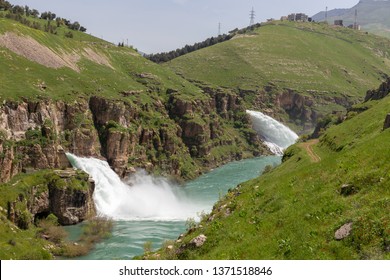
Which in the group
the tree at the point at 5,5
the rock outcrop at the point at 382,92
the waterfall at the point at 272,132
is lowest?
the waterfall at the point at 272,132

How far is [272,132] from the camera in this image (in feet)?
616

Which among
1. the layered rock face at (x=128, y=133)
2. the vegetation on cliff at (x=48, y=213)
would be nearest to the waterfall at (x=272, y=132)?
the layered rock face at (x=128, y=133)

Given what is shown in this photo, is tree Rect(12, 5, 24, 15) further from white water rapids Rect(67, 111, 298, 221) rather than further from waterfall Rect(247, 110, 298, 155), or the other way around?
waterfall Rect(247, 110, 298, 155)

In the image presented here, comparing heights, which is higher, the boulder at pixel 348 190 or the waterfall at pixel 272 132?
the boulder at pixel 348 190

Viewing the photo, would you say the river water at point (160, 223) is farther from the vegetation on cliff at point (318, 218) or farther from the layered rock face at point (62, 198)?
the vegetation on cliff at point (318, 218)

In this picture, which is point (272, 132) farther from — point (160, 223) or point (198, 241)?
point (198, 241)

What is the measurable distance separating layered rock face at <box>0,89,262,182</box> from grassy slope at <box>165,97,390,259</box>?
186ft

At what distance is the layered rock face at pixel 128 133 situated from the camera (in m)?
80.1

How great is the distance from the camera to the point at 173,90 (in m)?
155

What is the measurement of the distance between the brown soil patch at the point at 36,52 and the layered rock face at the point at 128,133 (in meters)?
17.9

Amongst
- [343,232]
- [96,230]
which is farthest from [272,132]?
[343,232]

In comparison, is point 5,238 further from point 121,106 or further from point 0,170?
point 121,106

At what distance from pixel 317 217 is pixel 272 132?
553ft

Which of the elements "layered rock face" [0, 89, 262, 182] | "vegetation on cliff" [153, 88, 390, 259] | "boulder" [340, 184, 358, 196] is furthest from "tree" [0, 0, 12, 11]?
"boulder" [340, 184, 358, 196]
